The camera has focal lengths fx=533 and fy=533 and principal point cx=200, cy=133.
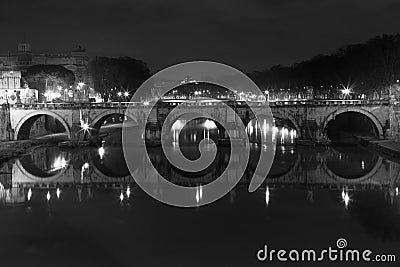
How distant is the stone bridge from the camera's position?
5188cm

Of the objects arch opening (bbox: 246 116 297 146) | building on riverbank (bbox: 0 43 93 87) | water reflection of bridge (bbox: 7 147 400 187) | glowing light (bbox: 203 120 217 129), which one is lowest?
water reflection of bridge (bbox: 7 147 400 187)

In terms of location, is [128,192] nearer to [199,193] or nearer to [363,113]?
[199,193]

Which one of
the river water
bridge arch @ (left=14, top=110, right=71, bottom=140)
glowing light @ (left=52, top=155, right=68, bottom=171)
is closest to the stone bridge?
bridge arch @ (left=14, top=110, right=71, bottom=140)

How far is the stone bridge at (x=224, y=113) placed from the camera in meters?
51.9

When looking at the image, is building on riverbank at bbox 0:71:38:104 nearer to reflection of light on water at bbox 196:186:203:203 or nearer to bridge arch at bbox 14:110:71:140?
bridge arch at bbox 14:110:71:140

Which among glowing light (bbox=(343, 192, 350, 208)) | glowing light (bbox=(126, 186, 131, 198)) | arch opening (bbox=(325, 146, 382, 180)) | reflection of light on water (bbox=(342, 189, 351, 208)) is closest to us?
glowing light (bbox=(343, 192, 350, 208))

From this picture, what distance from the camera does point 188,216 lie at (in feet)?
84.7

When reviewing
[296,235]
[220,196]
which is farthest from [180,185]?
[296,235]

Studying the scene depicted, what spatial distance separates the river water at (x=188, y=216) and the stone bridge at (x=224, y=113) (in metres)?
12.8

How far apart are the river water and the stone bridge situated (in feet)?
42.1

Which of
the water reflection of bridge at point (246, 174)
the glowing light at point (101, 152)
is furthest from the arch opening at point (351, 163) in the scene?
the glowing light at point (101, 152)

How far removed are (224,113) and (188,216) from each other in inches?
1229

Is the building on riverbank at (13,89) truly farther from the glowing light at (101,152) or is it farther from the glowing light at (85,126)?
the glowing light at (101,152)

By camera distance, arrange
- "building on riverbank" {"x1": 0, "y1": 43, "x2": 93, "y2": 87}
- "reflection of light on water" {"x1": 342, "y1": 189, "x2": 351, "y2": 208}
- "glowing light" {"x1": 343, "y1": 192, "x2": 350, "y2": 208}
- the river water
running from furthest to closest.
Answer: "building on riverbank" {"x1": 0, "y1": 43, "x2": 93, "y2": 87} < "reflection of light on water" {"x1": 342, "y1": 189, "x2": 351, "y2": 208} < "glowing light" {"x1": 343, "y1": 192, "x2": 350, "y2": 208} < the river water
